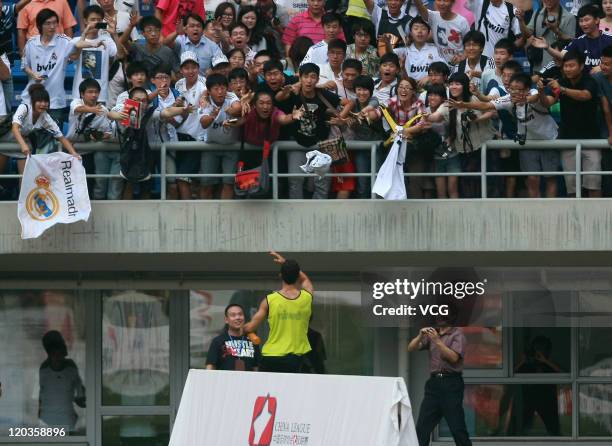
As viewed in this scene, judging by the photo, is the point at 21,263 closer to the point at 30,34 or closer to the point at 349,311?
the point at 30,34

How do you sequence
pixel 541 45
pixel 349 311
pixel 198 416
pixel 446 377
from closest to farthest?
pixel 198 416, pixel 446 377, pixel 541 45, pixel 349 311

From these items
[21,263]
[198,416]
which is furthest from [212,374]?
[21,263]

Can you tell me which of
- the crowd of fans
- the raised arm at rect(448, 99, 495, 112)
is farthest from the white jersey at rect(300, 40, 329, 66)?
the raised arm at rect(448, 99, 495, 112)

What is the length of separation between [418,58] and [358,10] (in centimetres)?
103

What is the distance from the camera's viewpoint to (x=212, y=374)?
47.2 ft

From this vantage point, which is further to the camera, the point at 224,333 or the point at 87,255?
the point at 87,255

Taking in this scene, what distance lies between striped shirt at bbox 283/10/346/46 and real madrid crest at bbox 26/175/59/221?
3.50 meters

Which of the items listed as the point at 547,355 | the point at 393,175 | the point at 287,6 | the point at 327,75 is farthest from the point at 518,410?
the point at 287,6

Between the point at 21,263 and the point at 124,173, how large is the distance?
2071mm

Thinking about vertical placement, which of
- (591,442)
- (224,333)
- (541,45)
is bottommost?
(591,442)

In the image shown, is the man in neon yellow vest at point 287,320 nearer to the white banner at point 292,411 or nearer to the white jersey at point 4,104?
the white banner at point 292,411

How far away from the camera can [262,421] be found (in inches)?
555

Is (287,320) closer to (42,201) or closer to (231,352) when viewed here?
(231,352)

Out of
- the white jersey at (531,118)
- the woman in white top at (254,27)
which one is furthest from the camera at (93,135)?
the white jersey at (531,118)
